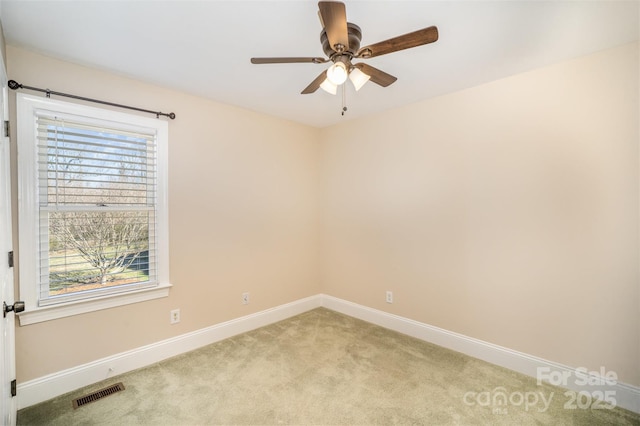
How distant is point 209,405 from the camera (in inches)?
78.7

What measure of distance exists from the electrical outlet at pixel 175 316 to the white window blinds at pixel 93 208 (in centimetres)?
36

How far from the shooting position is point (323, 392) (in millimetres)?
2133

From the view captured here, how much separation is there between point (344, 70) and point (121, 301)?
2.46m

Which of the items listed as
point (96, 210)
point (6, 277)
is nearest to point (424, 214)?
point (96, 210)

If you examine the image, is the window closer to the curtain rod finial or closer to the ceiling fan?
the curtain rod finial

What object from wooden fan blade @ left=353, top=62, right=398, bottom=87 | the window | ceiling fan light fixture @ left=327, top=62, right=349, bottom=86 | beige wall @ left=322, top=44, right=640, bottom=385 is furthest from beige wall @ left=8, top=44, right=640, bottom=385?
ceiling fan light fixture @ left=327, top=62, right=349, bottom=86

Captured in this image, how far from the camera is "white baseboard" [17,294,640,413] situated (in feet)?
6.56

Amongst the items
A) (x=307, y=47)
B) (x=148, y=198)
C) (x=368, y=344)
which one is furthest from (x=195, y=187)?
(x=368, y=344)

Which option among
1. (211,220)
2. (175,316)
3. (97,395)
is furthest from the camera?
(211,220)

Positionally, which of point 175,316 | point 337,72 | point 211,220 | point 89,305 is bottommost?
point 175,316

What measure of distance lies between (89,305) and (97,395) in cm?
65

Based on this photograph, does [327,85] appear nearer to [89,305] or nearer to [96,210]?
[96,210]

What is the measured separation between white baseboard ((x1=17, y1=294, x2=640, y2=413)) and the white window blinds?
0.57m

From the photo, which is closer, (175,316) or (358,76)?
(358,76)
